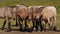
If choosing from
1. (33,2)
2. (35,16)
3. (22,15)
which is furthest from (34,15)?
(33,2)

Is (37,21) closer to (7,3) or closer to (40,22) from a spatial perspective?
(40,22)

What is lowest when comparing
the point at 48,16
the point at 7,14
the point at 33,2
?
the point at 48,16

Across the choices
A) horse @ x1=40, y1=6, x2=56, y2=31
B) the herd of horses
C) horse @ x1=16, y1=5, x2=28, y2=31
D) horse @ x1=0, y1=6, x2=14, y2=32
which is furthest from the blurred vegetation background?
horse @ x1=40, y1=6, x2=56, y2=31

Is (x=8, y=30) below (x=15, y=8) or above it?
below

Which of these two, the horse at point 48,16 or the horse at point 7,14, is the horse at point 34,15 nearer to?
the horse at point 48,16

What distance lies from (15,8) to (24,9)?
0.72 m

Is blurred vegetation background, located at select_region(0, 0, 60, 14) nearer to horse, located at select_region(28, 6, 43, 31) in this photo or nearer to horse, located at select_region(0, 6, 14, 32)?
horse, located at select_region(0, 6, 14, 32)

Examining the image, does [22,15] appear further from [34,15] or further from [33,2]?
[33,2]

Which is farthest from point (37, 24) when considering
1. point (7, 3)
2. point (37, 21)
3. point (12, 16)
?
point (7, 3)

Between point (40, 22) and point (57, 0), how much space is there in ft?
47.1

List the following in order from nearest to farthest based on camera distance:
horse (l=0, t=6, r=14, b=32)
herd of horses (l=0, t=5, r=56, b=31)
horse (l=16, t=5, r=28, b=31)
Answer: herd of horses (l=0, t=5, r=56, b=31)
horse (l=16, t=5, r=28, b=31)
horse (l=0, t=6, r=14, b=32)

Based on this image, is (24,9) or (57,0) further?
(57,0)

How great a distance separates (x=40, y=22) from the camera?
60.6 feet

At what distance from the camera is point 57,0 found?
32438 mm
